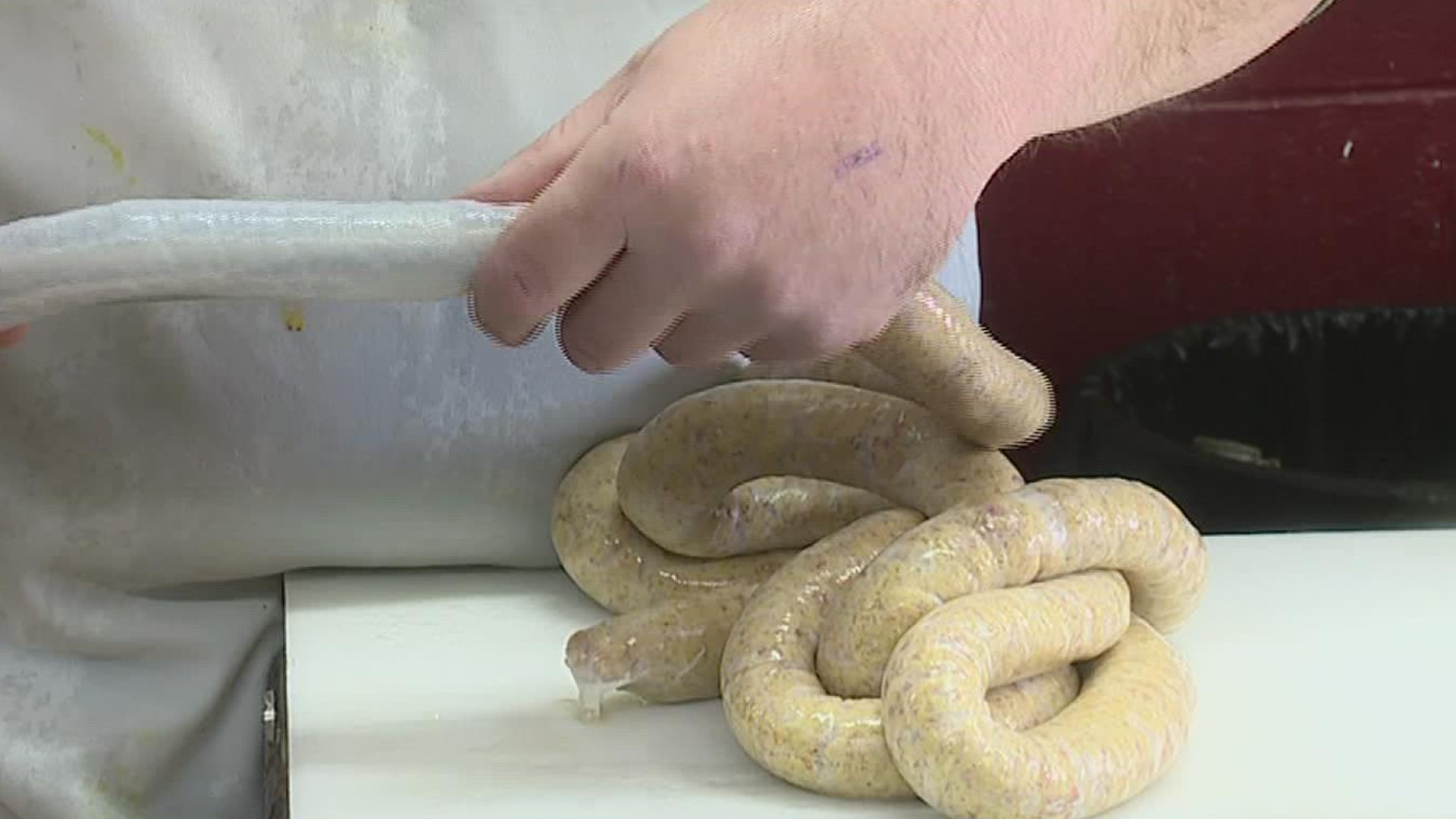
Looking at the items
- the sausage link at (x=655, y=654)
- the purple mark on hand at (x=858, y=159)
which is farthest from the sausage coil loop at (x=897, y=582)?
the purple mark on hand at (x=858, y=159)

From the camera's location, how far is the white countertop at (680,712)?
634 millimetres

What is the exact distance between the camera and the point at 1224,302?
49.3 inches

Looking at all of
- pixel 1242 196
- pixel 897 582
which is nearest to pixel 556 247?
pixel 897 582

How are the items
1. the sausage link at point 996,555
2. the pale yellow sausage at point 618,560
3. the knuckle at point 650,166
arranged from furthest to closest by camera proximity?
1. the pale yellow sausage at point 618,560
2. the sausage link at point 996,555
3. the knuckle at point 650,166

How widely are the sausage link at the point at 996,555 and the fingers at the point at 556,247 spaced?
6.6 inches

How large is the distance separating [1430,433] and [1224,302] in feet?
0.63

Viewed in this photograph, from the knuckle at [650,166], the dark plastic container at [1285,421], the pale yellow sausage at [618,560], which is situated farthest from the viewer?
the dark plastic container at [1285,421]

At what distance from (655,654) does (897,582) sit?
99 millimetres

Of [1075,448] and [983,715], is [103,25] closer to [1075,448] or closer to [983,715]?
[983,715]

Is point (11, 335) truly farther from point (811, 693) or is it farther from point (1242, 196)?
point (1242, 196)

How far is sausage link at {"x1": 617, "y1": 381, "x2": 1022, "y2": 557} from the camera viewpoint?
730 mm

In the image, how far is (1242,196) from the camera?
1.21 meters

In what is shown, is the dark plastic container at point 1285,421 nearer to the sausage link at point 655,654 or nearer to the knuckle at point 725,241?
the sausage link at point 655,654

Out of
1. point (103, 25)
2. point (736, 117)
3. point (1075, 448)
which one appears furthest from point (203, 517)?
point (1075, 448)
